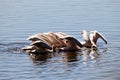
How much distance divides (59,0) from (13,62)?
23.3 meters

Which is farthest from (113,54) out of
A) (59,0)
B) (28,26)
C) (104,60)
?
(59,0)

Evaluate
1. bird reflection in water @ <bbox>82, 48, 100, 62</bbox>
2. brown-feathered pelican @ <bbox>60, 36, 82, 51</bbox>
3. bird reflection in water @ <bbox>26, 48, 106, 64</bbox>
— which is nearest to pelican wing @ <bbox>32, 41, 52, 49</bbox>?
bird reflection in water @ <bbox>26, 48, 106, 64</bbox>

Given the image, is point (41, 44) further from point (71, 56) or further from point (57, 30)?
point (57, 30)

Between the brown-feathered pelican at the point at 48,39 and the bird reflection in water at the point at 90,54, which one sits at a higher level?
the brown-feathered pelican at the point at 48,39

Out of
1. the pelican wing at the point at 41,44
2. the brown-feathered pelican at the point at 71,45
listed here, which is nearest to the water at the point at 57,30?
the pelican wing at the point at 41,44

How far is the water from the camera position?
1237 cm

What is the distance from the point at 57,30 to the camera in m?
20.3

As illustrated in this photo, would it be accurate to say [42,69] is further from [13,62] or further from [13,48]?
[13,48]

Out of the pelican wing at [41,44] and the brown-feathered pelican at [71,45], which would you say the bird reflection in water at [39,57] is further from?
the brown-feathered pelican at [71,45]

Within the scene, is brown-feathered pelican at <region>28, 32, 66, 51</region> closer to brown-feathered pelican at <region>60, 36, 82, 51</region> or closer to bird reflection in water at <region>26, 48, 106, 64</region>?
brown-feathered pelican at <region>60, 36, 82, 51</region>

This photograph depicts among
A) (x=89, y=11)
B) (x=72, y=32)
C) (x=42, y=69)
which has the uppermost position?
(x=89, y=11)

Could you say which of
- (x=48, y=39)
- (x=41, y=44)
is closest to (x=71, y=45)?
(x=48, y=39)

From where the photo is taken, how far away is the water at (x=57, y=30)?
12.4 m

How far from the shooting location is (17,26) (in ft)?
72.4
